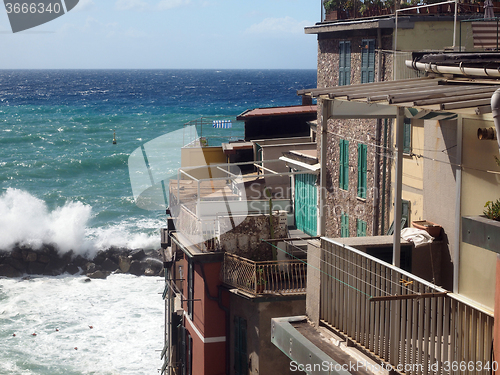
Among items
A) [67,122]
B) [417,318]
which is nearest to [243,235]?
[417,318]

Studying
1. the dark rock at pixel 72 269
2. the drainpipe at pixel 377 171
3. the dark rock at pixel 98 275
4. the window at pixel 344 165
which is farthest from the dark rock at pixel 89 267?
the drainpipe at pixel 377 171

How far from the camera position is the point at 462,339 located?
5.83 meters

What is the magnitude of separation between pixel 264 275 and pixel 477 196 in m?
9.84

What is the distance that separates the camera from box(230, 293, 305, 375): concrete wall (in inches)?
596

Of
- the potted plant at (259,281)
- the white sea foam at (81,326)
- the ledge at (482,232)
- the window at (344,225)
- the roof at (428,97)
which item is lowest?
the white sea foam at (81,326)

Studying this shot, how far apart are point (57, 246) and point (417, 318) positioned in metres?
36.8

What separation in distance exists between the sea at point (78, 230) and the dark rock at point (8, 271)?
97 centimetres

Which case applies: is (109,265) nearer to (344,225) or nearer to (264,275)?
(344,225)

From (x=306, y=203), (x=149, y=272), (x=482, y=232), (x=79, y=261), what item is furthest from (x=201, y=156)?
(x=482, y=232)

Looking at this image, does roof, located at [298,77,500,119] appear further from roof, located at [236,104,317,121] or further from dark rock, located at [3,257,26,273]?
dark rock, located at [3,257,26,273]

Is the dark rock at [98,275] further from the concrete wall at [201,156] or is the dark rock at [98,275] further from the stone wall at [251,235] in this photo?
the stone wall at [251,235]

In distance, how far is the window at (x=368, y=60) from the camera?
1645cm

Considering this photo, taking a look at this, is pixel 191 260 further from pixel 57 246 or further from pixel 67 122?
pixel 67 122

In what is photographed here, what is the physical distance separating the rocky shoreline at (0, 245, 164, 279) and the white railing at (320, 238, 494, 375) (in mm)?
28046
